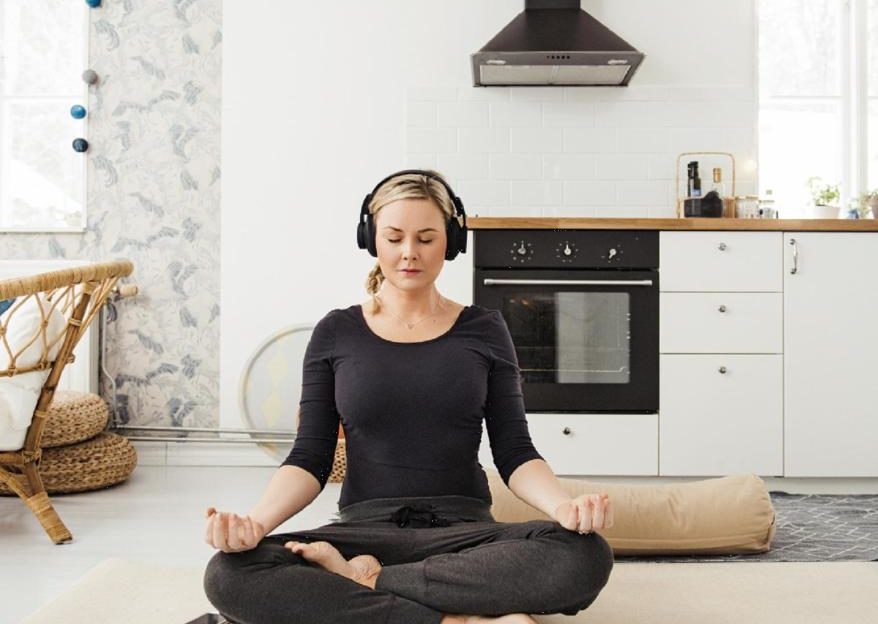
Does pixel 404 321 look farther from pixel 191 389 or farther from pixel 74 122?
pixel 74 122

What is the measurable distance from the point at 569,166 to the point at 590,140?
0.15 m

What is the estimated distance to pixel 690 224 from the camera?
3357 millimetres

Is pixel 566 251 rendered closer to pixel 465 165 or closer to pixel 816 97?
pixel 465 165

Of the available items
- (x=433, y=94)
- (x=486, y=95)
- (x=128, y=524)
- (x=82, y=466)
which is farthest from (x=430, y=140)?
(x=128, y=524)

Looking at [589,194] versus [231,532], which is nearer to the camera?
[231,532]

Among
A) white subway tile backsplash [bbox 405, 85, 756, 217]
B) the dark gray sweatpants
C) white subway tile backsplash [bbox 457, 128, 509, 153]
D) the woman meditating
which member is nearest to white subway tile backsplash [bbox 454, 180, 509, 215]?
white subway tile backsplash [bbox 405, 85, 756, 217]

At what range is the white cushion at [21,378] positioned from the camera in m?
2.62

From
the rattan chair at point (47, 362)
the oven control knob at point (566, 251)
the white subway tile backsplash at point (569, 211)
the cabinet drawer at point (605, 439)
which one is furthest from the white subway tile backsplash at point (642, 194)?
the rattan chair at point (47, 362)

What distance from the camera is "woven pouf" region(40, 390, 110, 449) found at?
3.24 meters

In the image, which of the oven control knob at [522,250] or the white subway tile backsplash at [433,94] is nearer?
the oven control knob at [522,250]

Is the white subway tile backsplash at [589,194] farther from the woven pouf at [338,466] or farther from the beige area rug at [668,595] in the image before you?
the beige area rug at [668,595]

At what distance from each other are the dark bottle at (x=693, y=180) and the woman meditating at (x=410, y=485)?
2249 mm

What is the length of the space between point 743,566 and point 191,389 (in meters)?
2.55

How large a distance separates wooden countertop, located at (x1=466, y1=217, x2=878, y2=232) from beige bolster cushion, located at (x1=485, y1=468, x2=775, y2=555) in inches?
45.6
